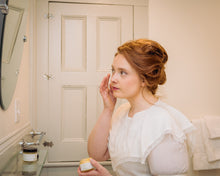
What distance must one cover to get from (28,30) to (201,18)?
1.53m

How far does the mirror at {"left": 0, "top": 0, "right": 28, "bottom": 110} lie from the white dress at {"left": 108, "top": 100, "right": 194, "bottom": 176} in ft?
2.04

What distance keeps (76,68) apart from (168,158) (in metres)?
1.39

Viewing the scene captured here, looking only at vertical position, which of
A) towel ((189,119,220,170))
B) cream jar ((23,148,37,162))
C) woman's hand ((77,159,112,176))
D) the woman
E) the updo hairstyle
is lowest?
towel ((189,119,220,170))

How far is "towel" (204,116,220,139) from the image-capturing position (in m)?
1.92

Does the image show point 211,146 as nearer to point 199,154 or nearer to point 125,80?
point 199,154

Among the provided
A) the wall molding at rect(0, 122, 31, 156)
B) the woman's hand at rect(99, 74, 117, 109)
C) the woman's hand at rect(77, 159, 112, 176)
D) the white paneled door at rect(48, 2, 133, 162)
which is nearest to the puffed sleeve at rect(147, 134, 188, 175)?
the woman's hand at rect(77, 159, 112, 176)

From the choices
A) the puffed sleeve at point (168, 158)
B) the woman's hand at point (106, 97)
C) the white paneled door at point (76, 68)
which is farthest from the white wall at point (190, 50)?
the puffed sleeve at point (168, 158)

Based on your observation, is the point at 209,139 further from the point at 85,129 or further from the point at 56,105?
the point at 56,105

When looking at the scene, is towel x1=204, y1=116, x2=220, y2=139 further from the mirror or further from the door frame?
the mirror

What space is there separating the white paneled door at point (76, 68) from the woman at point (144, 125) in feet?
2.96

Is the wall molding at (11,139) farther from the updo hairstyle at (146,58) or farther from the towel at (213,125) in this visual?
the towel at (213,125)

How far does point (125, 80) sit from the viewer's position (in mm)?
1144

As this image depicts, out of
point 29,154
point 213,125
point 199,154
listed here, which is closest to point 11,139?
point 29,154

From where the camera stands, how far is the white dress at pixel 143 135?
1.02 meters
